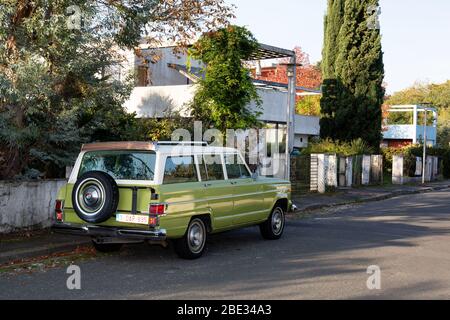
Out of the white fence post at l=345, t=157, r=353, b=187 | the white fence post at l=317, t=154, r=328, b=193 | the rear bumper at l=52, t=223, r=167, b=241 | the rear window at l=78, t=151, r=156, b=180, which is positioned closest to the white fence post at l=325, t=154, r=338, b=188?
the white fence post at l=317, t=154, r=328, b=193

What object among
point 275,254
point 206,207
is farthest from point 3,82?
point 275,254

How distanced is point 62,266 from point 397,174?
2560 centimetres

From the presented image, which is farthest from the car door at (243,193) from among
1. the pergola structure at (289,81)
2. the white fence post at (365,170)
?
the white fence post at (365,170)

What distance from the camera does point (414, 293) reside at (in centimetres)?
729

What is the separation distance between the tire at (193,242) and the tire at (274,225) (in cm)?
220

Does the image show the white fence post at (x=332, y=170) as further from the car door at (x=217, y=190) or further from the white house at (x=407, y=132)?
the white house at (x=407, y=132)

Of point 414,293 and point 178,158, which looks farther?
point 178,158

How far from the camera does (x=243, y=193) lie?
10594 mm

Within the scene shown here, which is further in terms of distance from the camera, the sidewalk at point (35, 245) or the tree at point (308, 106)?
the tree at point (308, 106)

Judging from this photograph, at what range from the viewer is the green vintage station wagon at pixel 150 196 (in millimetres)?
8617

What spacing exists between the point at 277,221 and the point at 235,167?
1767 millimetres

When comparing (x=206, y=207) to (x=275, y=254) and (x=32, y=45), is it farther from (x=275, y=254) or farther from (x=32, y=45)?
(x=32, y=45)

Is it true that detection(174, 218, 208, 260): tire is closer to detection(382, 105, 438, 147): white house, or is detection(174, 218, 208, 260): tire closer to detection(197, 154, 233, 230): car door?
detection(197, 154, 233, 230): car door

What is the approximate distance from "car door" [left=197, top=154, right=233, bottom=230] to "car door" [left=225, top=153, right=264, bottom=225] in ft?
0.57
